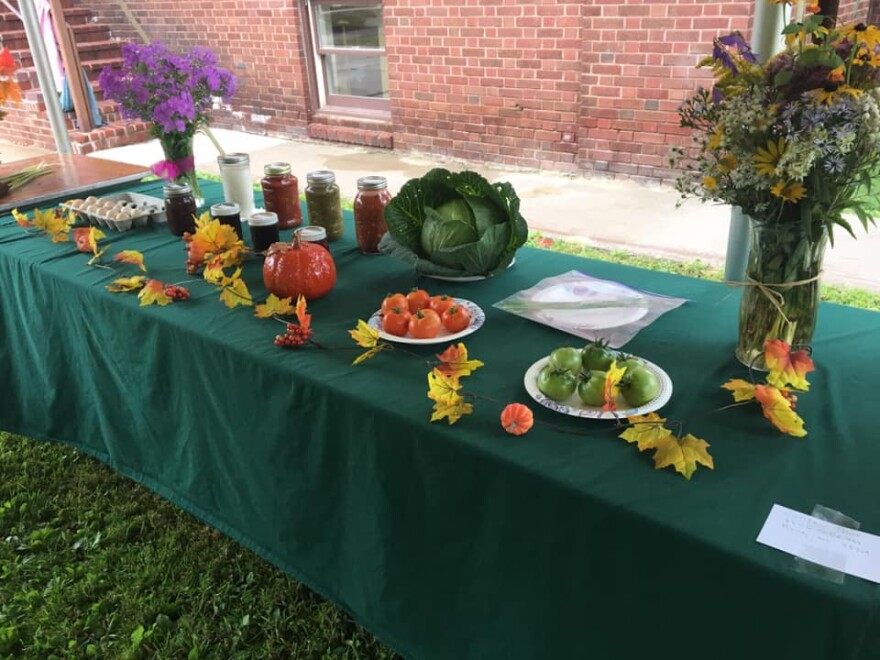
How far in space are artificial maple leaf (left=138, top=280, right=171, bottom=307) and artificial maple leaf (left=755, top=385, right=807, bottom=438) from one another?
129 cm

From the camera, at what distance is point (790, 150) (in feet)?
3.43

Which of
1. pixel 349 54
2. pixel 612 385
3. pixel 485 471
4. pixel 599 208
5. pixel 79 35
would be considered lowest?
pixel 599 208

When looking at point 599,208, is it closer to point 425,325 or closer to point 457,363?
point 425,325

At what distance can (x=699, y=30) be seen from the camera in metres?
4.31

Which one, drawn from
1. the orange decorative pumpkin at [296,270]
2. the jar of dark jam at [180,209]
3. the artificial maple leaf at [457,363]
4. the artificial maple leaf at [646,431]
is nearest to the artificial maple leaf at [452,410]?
the artificial maple leaf at [457,363]

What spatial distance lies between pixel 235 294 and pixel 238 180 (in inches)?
25.7

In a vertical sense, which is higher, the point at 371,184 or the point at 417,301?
the point at 371,184

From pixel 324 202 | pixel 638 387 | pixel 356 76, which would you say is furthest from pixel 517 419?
pixel 356 76

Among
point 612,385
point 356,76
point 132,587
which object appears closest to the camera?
point 612,385

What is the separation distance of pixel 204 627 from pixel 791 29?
70.7 inches

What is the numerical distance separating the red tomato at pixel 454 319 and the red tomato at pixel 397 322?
73mm

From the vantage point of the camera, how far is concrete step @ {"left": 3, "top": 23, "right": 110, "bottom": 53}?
7.48 m

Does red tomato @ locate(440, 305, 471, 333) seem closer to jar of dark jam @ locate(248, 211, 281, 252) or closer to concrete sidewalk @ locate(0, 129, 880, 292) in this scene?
jar of dark jam @ locate(248, 211, 281, 252)

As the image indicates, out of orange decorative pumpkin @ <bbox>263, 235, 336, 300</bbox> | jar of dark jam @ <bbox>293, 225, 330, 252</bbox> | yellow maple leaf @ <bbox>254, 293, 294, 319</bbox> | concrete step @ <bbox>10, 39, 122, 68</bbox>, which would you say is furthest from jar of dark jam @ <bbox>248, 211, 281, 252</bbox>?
concrete step @ <bbox>10, 39, 122, 68</bbox>
